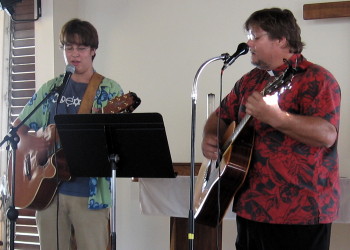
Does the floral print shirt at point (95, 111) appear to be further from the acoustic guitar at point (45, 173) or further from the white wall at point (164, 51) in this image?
the white wall at point (164, 51)

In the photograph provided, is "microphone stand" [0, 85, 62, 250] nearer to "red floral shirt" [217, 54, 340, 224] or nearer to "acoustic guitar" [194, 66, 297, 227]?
"acoustic guitar" [194, 66, 297, 227]

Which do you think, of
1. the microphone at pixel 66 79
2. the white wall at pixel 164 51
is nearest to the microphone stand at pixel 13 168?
the microphone at pixel 66 79

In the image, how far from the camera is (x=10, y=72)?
3.44m

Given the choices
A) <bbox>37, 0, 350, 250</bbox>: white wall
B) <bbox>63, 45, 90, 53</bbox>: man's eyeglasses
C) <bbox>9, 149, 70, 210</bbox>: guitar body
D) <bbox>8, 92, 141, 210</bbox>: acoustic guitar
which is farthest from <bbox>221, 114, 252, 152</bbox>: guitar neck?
<bbox>37, 0, 350, 250</bbox>: white wall

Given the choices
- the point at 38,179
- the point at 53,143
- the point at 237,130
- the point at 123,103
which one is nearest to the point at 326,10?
the point at 237,130

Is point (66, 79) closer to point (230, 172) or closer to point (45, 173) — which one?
point (45, 173)

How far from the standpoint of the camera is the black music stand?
5.65 ft

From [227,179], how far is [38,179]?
3.03 feet

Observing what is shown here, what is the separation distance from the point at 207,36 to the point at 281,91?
1741mm

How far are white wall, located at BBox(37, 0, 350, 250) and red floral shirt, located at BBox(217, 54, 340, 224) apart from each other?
144 cm

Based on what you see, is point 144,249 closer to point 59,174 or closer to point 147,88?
point 147,88

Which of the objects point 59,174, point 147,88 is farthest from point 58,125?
point 147,88

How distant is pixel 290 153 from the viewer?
5.14 feet

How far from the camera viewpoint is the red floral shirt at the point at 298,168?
5.02 feet
